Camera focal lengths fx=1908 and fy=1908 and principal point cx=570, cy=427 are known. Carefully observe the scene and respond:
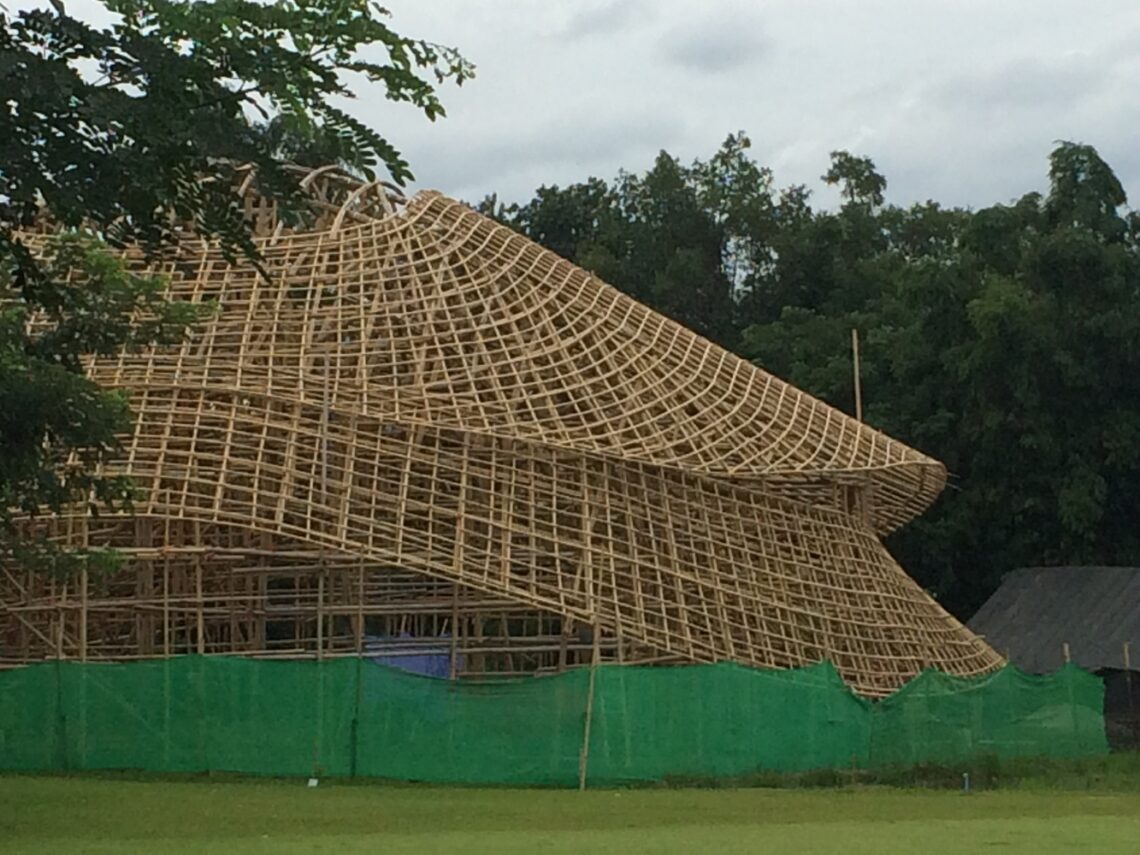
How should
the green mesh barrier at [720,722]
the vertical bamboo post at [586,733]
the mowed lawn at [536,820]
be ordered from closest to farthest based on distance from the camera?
1. the mowed lawn at [536,820]
2. the vertical bamboo post at [586,733]
3. the green mesh barrier at [720,722]

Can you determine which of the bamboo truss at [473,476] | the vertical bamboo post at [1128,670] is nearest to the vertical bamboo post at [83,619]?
the bamboo truss at [473,476]

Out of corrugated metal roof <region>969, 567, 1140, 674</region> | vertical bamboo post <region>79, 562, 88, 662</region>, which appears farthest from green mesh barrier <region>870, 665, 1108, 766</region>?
vertical bamboo post <region>79, 562, 88, 662</region>

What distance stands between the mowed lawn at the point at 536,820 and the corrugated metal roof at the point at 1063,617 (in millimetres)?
13998

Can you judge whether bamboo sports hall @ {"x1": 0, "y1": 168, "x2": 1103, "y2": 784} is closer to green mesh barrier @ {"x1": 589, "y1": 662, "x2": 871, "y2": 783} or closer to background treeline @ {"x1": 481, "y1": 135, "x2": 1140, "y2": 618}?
green mesh barrier @ {"x1": 589, "y1": 662, "x2": 871, "y2": 783}

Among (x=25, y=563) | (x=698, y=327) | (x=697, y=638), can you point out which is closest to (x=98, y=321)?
(x=25, y=563)

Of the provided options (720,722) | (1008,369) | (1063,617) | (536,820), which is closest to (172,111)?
(536,820)

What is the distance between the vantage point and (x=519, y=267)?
91.1 ft

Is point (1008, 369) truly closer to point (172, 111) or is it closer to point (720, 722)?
point (720, 722)

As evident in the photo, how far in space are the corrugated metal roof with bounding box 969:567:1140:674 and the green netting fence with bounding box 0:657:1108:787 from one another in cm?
1217

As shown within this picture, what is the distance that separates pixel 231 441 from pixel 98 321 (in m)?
6.43

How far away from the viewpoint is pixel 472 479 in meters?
24.8

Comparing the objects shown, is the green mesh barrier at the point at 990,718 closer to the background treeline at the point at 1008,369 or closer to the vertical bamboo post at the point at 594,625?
the vertical bamboo post at the point at 594,625

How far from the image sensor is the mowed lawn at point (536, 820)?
13.4 metres

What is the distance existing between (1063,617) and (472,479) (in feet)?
46.9
